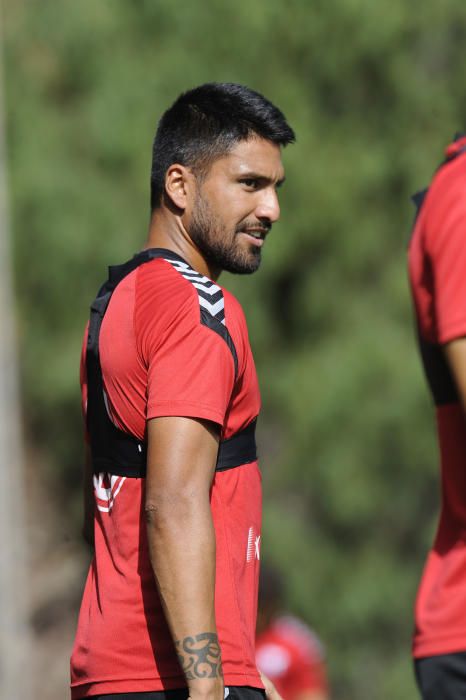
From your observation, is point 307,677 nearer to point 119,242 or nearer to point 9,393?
point 119,242

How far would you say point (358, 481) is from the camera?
36.1ft

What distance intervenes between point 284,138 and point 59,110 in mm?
8455

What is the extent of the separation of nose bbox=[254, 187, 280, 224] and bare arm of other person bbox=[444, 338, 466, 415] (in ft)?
2.99

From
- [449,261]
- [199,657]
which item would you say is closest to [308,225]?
[199,657]

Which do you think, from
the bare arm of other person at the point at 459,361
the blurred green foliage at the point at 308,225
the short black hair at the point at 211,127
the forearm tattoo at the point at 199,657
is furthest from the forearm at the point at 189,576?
the blurred green foliage at the point at 308,225

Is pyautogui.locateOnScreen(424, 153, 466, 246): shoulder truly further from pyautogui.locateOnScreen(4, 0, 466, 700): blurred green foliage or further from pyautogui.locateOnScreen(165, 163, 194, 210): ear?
pyautogui.locateOnScreen(4, 0, 466, 700): blurred green foliage

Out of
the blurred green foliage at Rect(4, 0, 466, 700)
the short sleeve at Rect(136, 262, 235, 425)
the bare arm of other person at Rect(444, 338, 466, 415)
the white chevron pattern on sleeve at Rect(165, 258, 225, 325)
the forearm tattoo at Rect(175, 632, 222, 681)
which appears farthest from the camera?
the blurred green foliage at Rect(4, 0, 466, 700)

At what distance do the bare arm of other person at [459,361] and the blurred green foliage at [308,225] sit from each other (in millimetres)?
8085

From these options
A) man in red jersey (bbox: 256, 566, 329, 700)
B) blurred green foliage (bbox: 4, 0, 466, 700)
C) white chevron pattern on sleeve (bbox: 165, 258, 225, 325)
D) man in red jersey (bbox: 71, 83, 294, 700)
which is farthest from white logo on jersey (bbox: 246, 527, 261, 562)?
blurred green foliage (bbox: 4, 0, 466, 700)

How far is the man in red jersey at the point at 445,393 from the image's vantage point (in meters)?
2.21

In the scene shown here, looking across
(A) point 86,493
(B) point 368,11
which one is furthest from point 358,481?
(A) point 86,493

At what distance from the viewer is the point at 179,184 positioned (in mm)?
3066

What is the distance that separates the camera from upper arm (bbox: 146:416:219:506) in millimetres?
2588

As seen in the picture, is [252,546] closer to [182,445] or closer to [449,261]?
[182,445]
